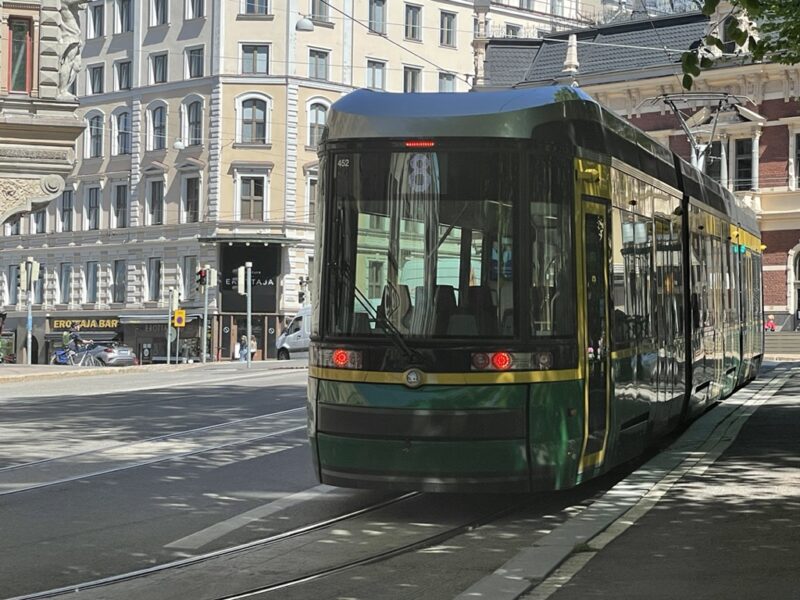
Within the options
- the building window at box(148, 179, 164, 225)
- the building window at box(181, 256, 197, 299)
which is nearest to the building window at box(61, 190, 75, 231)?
the building window at box(148, 179, 164, 225)

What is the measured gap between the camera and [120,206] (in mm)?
67188

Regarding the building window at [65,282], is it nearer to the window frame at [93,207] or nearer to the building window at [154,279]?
the window frame at [93,207]

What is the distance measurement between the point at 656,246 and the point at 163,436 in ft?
23.1

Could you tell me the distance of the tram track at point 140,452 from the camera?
1270 centimetres

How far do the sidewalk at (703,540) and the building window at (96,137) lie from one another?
58.2 meters

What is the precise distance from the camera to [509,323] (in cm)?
952

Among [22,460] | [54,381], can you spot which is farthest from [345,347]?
[54,381]

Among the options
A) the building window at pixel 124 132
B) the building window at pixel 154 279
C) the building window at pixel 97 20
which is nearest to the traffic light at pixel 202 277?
the building window at pixel 154 279

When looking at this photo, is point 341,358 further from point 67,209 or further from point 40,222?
point 40,222

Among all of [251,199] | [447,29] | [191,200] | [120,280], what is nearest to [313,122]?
[251,199]

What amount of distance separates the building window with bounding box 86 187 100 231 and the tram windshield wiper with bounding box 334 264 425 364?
60210 millimetres

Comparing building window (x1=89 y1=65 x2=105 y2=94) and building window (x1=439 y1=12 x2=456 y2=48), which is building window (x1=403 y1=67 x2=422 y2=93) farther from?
building window (x1=89 y1=65 x2=105 y2=94)

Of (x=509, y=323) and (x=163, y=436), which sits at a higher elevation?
(x=509, y=323)

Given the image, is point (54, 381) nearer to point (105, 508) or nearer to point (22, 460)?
point (22, 460)
